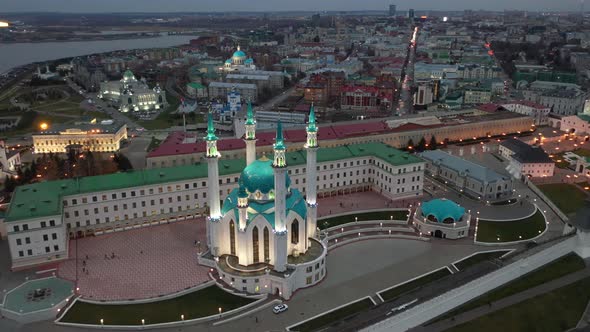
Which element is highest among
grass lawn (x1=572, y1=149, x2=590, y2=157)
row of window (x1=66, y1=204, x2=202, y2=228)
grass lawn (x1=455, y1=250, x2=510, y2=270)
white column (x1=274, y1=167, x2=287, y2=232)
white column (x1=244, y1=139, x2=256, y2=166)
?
white column (x1=244, y1=139, x2=256, y2=166)

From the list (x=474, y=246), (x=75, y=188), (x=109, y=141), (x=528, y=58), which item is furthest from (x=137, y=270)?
(x=528, y=58)

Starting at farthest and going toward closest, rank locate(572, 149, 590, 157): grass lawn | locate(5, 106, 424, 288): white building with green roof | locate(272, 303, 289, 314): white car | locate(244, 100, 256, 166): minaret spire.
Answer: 1. locate(572, 149, 590, 157): grass lawn
2. locate(244, 100, 256, 166): minaret spire
3. locate(5, 106, 424, 288): white building with green roof
4. locate(272, 303, 289, 314): white car

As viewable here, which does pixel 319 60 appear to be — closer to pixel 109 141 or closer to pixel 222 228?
pixel 109 141

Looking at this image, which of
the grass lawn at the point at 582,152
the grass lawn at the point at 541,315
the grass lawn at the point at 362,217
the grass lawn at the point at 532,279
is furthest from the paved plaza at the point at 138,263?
the grass lawn at the point at 582,152

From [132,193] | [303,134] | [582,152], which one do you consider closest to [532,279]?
[132,193]

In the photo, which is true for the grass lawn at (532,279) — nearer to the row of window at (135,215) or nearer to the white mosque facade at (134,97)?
the row of window at (135,215)

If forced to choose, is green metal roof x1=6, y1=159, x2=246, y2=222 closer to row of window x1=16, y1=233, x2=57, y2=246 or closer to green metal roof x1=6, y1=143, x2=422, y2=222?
green metal roof x1=6, y1=143, x2=422, y2=222

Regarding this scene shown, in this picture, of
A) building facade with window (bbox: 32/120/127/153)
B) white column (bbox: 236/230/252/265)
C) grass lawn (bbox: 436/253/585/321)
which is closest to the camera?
grass lawn (bbox: 436/253/585/321)

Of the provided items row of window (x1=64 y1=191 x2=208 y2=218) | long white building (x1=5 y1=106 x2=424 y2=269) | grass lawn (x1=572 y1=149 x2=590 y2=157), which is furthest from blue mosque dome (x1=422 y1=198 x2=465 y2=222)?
grass lawn (x1=572 y1=149 x2=590 y2=157)
